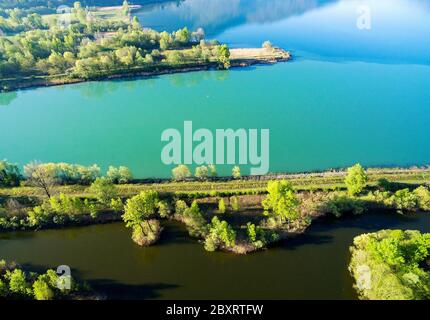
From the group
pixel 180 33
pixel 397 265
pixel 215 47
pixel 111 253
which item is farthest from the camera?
pixel 180 33

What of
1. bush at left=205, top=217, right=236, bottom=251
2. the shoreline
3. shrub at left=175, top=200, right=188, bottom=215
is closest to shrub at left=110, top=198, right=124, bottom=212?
shrub at left=175, top=200, right=188, bottom=215

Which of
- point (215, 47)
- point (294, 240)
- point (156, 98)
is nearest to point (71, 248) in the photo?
point (294, 240)

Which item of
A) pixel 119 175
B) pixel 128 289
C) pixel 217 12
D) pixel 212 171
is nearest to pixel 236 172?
pixel 212 171

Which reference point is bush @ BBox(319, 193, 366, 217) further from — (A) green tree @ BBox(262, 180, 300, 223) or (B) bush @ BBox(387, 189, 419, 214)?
(A) green tree @ BBox(262, 180, 300, 223)

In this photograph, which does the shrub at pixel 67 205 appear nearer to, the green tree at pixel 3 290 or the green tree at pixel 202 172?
the green tree at pixel 3 290

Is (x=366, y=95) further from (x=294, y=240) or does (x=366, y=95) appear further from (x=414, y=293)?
(x=414, y=293)

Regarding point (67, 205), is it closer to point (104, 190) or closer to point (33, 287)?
point (104, 190)
